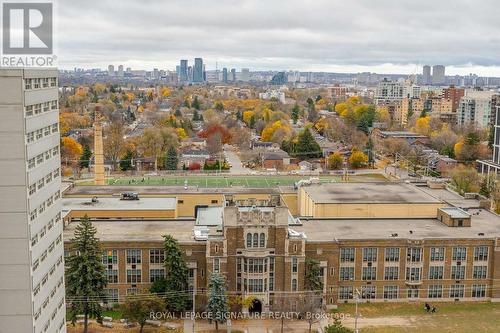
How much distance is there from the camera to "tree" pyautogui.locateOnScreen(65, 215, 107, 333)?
165ft

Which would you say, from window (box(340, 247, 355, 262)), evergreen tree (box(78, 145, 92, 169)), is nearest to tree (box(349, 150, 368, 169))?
evergreen tree (box(78, 145, 92, 169))

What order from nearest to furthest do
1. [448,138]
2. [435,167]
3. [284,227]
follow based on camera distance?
[284,227] → [435,167] → [448,138]

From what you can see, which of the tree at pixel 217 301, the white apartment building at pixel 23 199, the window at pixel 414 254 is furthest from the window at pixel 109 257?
the window at pixel 414 254

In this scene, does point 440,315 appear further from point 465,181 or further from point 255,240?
point 465,181

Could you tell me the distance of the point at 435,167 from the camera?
438 feet

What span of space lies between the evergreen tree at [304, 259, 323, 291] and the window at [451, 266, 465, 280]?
13.3 meters

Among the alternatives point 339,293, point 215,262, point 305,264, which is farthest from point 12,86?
point 339,293

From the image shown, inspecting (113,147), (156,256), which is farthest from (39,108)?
(113,147)

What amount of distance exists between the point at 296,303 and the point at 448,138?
111308 millimetres

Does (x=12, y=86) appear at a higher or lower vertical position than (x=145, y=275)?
higher

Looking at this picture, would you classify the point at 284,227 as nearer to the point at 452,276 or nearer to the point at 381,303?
the point at 381,303

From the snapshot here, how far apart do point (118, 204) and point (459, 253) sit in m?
38.3

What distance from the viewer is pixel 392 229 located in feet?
208

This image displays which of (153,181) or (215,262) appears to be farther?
(153,181)
